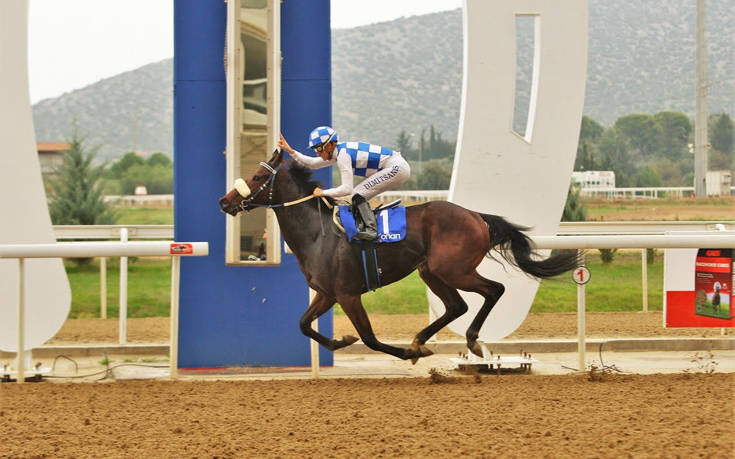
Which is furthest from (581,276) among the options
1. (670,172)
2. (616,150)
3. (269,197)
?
(616,150)

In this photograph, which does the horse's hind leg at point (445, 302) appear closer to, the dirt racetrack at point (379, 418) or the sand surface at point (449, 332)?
the dirt racetrack at point (379, 418)

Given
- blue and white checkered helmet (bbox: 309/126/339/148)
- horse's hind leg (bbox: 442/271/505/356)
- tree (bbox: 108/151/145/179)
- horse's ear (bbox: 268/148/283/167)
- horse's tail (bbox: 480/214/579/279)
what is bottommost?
horse's hind leg (bbox: 442/271/505/356)

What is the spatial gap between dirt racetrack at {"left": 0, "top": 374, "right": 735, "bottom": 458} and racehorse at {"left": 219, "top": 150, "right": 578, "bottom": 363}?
1.48 ft

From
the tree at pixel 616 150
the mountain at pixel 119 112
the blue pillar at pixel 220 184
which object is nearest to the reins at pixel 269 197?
the blue pillar at pixel 220 184

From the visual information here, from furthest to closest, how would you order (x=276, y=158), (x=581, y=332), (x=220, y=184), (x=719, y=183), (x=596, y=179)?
1. (x=596, y=179)
2. (x=719, y=183)
3. (x=220, y=184)
4. (x=581, y=332)
5. (x=276, y=158)

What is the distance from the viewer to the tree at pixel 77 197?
2080cm

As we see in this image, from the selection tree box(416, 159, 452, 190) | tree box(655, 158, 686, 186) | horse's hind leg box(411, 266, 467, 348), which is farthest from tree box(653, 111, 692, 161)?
horse's hind leg box(411, 266, 467, 348)

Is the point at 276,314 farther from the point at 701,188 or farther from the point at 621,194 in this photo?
the point at 621,194

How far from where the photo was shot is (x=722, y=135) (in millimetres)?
54312

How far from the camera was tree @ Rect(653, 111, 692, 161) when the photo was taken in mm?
64500

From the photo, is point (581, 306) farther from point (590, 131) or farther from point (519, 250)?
point (590, 131)

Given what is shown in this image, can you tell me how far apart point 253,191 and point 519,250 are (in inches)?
77.0

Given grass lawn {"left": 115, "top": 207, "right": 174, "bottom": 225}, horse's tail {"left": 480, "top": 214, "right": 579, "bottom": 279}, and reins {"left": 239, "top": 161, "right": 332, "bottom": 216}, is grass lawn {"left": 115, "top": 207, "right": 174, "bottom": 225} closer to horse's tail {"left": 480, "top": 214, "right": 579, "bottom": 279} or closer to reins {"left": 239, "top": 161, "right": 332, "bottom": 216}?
reins {"left": 239, "top": 161, "right": 332, "bottom": 216}

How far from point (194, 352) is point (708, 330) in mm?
5652
